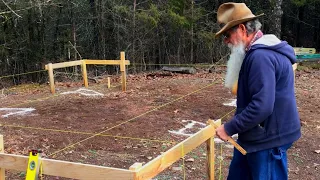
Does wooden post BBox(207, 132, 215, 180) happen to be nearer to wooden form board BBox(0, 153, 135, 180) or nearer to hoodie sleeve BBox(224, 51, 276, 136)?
hoodie sleeve BBox(224, 51, 276, 136)

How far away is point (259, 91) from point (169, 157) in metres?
0.88

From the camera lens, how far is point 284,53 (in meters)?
2.68

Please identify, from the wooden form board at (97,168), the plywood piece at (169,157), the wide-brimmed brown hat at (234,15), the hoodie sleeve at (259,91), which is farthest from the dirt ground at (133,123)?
the wide-brimmed brown hat at (234,15)

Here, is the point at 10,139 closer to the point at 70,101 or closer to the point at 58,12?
the point at 70,101

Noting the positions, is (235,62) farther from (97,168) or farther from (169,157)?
(97,168)

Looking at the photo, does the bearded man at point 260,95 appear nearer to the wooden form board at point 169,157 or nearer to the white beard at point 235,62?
the white beard at point 235,62

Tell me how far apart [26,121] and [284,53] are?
19.2 ft

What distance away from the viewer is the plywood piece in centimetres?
252

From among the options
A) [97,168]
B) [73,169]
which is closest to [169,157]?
[97,168]

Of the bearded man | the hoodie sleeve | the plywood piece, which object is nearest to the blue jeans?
the bearded man

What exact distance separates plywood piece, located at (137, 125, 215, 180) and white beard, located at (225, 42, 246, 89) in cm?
61

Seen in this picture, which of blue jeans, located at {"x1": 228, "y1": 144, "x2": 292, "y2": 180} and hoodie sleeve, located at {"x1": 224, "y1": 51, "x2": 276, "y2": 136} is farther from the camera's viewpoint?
blue jeans, located at {"x1": 228, "y1": 144, "x2": 292, "y2": 180}

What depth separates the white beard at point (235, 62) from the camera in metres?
2.76

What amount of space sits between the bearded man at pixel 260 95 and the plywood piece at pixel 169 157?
16.8 inches
